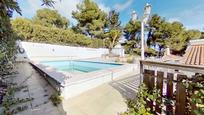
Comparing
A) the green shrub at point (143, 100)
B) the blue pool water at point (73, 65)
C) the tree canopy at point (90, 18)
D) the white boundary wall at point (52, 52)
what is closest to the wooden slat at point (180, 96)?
the green shrub at point (143, 100)

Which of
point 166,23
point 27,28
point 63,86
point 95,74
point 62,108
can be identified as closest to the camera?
point 62,108

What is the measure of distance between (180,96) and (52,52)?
60.0 feet

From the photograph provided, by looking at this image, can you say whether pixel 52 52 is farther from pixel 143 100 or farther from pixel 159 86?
pixel 159 86

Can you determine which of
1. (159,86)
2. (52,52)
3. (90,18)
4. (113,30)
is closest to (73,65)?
(52,52)

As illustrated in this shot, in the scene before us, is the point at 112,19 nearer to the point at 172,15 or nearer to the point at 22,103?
the point at 172,15

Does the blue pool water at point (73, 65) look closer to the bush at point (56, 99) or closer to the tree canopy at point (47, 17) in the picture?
the bush at point (56, 99)

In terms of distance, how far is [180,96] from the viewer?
8.31 ft

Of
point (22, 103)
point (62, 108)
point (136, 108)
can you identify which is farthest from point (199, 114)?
point (22, 103)

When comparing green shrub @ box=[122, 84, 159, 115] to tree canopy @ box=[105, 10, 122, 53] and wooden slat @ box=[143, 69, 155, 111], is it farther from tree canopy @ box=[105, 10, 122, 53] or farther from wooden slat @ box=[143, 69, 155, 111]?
tree canopy @ box=[105, 10, 122, 53]

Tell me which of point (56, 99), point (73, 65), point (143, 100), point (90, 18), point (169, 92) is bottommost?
point (73, 65)

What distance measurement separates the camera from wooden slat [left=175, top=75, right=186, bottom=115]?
2.48 metres

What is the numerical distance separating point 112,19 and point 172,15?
1106cm

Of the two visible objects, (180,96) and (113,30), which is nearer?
(180,96)

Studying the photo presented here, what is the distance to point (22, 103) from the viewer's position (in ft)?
13.5
